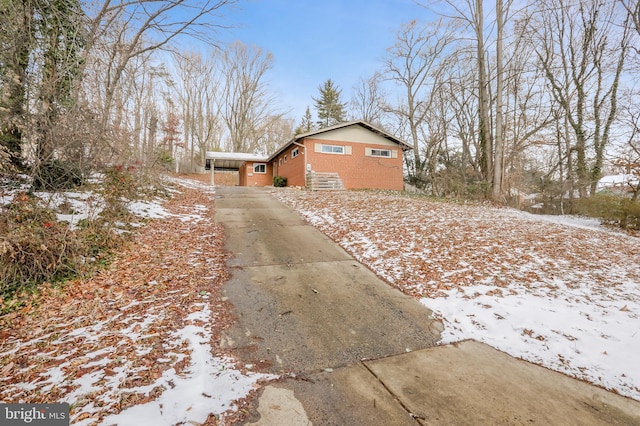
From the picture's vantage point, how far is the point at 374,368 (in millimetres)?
2611

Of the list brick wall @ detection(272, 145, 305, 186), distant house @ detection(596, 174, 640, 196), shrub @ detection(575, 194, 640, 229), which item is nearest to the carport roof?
brick wall @ detection(272, 145, 305, 186)

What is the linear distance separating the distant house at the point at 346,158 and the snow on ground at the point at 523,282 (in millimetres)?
9401

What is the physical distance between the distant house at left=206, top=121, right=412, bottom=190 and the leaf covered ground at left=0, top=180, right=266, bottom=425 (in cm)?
1299

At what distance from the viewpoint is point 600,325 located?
129 inches

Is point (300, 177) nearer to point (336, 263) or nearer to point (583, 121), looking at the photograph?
point (336, 263)

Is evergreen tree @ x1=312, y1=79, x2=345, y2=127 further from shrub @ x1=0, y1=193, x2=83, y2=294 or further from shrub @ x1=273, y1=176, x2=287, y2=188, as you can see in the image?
shrub @ x1=0, y1=193, x2=83, y2=294

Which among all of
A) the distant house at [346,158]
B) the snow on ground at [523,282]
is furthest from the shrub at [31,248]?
the distant house at [346,158]

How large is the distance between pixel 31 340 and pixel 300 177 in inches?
615

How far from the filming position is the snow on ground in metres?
2.91

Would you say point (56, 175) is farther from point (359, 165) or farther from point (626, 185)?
point (626, 185)

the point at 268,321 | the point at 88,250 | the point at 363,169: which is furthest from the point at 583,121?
the point at 88,250

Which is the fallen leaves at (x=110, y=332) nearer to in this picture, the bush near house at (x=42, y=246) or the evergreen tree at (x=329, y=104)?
the bush near house at (x=42, y=246)

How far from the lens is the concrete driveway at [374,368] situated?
2.09 meters

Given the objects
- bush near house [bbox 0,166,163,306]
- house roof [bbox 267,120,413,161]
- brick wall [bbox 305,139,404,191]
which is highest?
house roof [bbox 267,120,413,161]
